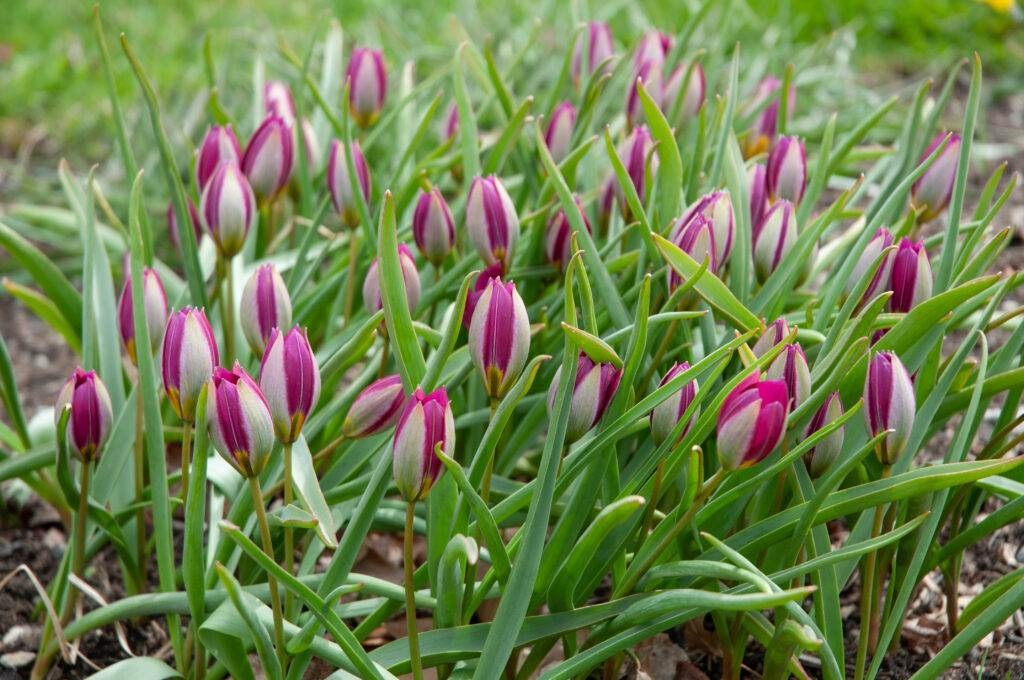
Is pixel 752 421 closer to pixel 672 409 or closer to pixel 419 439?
pixel 672 409

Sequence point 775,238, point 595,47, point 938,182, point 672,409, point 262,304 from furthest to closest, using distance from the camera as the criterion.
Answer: point 595,47 < point 938,182 < point 775,238 < point 262,304 < point 672,409

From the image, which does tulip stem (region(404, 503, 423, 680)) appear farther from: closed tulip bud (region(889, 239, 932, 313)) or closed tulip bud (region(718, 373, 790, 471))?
closed tulip bud (region(889, 239, 932, 313))

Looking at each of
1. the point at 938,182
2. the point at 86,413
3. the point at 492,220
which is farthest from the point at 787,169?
the point at 86,413

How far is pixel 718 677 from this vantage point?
1.24 m

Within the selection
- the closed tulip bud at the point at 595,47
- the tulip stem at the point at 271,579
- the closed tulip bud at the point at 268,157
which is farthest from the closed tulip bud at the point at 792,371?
the closed tulip bud at the point at 595,47

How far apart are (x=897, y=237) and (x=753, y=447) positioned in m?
0.55

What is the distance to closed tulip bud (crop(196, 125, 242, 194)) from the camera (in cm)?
134

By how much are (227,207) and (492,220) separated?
33cm

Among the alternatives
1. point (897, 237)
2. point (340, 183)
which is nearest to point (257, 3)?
point (340, 183)

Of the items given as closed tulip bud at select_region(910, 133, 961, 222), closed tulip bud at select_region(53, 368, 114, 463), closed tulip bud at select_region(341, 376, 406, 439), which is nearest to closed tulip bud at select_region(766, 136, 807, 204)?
closed tulip bud at select_region(910, 133, 961, 222)

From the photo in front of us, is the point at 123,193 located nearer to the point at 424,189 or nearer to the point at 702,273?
the point at 424,189

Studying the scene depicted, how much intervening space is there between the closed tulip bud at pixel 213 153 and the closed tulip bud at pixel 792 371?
80cm

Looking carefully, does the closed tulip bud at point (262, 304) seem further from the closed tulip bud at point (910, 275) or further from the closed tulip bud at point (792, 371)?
the closed tulip bud at point (910, 275)

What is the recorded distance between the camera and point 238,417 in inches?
32.2
